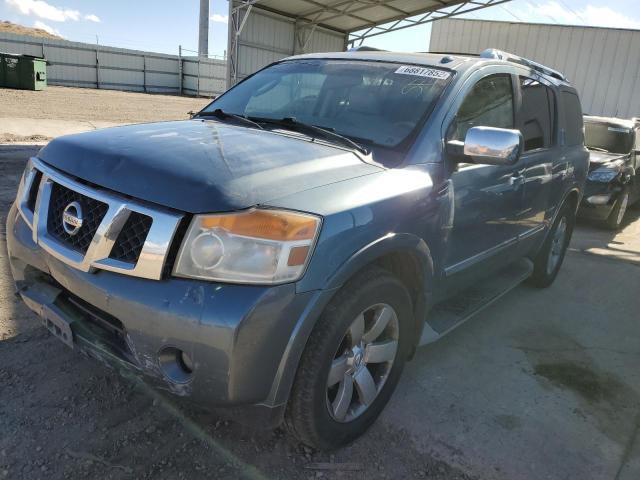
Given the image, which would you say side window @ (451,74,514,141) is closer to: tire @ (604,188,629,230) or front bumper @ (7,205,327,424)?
front bumper @ (7,205,327,424)

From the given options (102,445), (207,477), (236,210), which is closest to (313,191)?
(236,210)

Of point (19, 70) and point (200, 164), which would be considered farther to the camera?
point (19, 70)

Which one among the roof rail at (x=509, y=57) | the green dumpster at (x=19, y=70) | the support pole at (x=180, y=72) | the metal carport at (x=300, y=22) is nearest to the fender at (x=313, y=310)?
the roof rail at (x=509, y=57)

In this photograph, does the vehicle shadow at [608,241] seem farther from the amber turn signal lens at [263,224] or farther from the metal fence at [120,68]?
the metal fence at [120,68]

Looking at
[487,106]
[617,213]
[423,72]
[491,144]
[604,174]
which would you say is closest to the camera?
[491,144]

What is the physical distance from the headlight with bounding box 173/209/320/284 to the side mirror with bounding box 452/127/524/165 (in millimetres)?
1202

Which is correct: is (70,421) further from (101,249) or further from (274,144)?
(274,144)

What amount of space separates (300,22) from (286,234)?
1654cm

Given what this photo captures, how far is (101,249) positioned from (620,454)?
265cm

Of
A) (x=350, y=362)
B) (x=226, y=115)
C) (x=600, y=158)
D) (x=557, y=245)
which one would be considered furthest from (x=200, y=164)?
(x=600, y=158)

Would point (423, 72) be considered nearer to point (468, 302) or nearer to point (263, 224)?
point (468, 302)

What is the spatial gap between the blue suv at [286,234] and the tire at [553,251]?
1.57 metres

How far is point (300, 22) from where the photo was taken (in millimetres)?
16891

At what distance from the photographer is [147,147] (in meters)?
2.31
